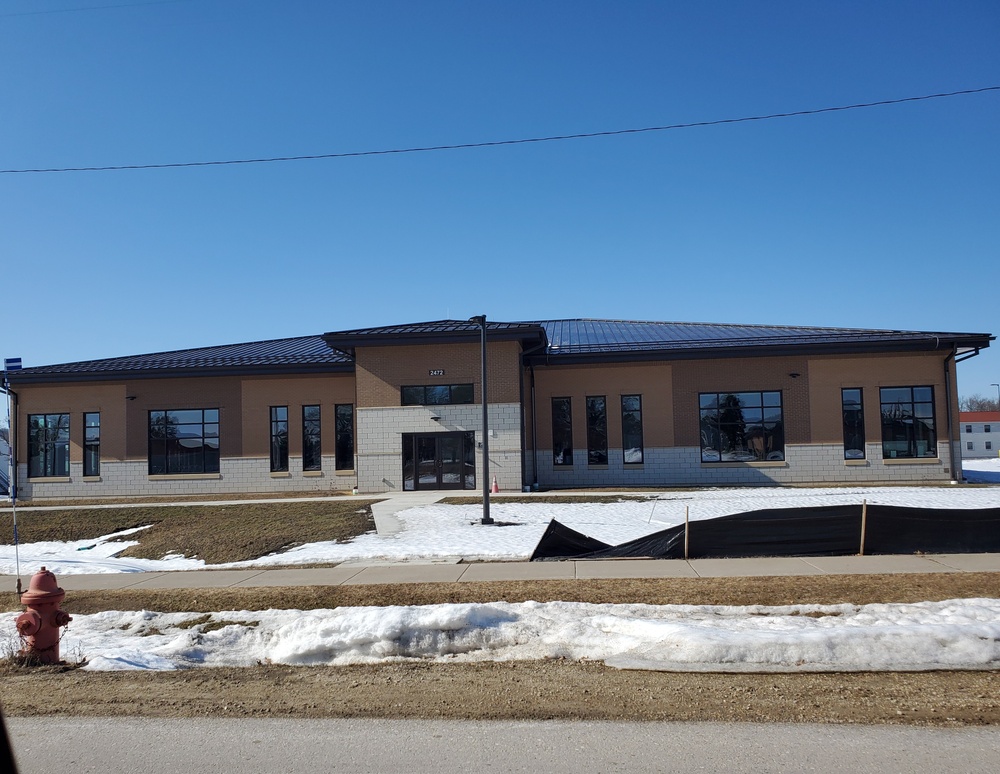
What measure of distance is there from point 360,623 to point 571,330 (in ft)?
100

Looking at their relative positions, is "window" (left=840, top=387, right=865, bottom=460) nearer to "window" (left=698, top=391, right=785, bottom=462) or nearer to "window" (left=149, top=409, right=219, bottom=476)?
"window" (left=698, top=391, right=785, bottom=462)

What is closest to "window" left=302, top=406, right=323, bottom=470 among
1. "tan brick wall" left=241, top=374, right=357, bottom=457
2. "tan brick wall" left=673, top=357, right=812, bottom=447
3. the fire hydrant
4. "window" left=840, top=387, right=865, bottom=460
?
"tan brick wall" left=241, top=374, right=357, bottom=457

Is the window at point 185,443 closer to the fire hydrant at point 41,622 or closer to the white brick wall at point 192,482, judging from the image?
the white brick wall at point 192,482

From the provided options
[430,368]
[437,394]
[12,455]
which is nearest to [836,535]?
[12,455]

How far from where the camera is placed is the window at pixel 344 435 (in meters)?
31.5

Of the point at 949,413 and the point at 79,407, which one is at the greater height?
the point at 79,407

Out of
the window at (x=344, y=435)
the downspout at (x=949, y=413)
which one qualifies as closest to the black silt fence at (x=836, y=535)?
the downspout at (x=949, y=413)

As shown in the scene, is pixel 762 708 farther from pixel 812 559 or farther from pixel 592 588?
pixel 812 559

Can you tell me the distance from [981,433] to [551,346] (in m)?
74.7

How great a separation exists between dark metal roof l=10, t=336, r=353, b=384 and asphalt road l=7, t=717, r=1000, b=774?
83.9 feet

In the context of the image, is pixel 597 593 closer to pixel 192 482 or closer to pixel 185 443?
pixel 192 482

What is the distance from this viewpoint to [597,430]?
30.6 m

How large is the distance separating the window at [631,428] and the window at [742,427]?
7.69 ft

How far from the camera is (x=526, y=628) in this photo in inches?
333
